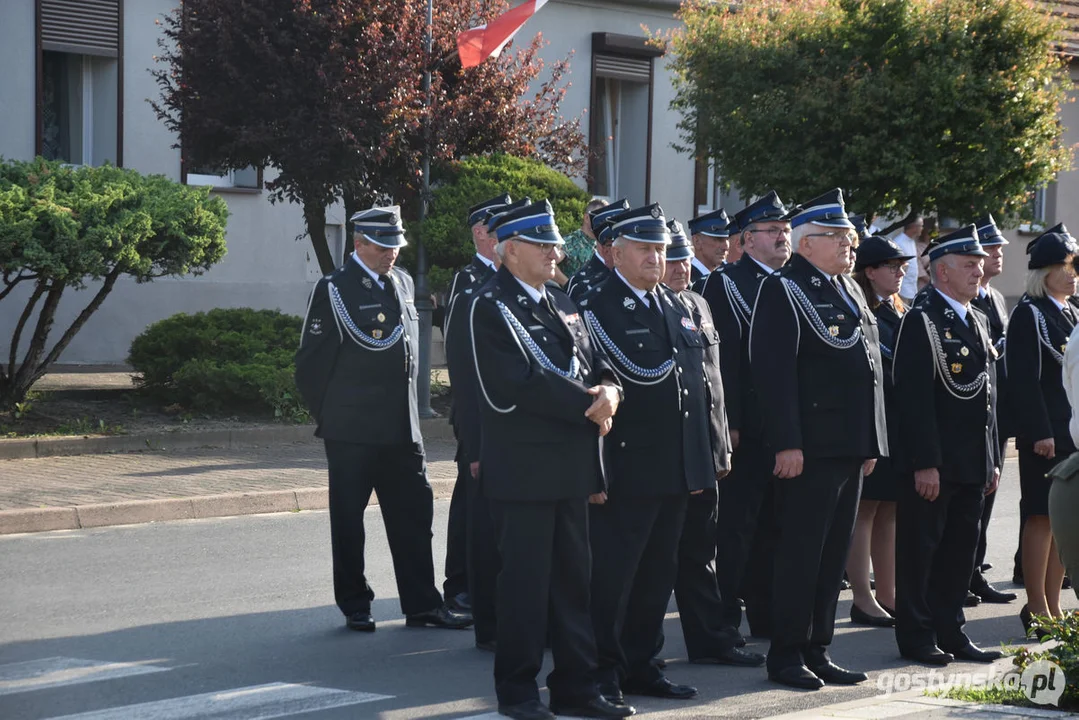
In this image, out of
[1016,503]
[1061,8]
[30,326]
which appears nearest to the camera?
[1016,503]

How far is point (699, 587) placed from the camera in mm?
7324

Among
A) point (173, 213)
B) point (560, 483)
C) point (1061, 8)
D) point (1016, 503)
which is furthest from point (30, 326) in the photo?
point (1061, 8)

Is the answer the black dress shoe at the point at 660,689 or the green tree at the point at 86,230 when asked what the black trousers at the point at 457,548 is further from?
the green tree at the point at 86,230

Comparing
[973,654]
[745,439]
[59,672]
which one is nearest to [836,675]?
[973,654]

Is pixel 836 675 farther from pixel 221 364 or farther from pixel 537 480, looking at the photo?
pixel 221 364

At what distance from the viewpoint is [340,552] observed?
7984 mm

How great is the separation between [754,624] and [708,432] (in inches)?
67.2

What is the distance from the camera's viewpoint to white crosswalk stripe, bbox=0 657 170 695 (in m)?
6.63

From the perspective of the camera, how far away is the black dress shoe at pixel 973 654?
7555 millimetres

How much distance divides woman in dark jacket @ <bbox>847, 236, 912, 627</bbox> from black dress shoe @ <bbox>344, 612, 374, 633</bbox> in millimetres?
2548

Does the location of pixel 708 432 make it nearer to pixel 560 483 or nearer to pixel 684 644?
pixel 560 483

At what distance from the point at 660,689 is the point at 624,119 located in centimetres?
1962

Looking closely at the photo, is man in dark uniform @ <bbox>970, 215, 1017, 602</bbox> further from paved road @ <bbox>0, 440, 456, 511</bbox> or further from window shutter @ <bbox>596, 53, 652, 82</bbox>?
window shutter @ <bbox>596, 53, 652, 82</bbox>

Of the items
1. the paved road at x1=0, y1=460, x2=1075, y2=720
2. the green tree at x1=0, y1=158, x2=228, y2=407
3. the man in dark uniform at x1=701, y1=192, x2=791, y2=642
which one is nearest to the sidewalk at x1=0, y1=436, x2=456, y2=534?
the paved road at x1=0, y1=460, x2=1075, y2=720
